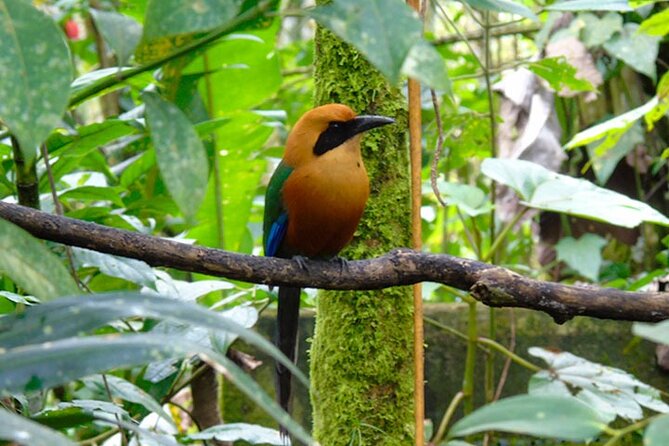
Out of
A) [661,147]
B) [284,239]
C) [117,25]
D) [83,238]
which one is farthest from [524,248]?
[117,25]

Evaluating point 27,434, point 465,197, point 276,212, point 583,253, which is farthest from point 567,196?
point 27,434

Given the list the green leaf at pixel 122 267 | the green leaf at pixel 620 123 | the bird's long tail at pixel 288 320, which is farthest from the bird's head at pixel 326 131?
the green leaf at pixel 620 123

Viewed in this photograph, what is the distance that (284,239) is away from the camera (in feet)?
9.02

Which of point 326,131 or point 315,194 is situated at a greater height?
point 326,131

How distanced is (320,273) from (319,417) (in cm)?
82

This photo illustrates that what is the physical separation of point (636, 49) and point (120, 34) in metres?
3.51

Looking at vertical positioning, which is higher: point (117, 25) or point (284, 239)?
point (117, 25)

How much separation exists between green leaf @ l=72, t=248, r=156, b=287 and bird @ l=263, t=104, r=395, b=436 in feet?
1.17

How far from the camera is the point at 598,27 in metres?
4.19

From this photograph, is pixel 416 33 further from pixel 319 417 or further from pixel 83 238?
pixel 319 417

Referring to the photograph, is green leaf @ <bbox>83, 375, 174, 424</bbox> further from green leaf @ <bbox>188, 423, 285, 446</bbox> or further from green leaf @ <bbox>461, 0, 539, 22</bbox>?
green leaf @ <bbox>461, 0, 539, 22</bbox>

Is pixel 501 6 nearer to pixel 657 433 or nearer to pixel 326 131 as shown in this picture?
pixel 657 433

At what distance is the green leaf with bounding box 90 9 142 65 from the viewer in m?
0.83

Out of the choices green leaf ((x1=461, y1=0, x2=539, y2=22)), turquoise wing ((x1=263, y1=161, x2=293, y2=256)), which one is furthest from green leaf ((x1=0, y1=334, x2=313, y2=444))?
turquoise wing ((x1=263, y1=161, x2=293, y2=256))
